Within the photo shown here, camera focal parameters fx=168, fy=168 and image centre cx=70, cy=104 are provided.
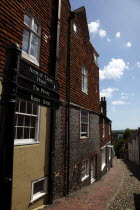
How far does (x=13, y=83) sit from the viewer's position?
1792 mm

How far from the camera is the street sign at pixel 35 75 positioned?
200 cm

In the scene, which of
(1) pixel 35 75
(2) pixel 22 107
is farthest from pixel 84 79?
(1) pixel 35 75

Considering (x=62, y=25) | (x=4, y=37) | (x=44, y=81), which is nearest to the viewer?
(x=44, y=81)

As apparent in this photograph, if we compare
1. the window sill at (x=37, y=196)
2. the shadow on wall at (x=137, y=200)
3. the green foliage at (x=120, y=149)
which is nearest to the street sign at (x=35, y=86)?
the window sill at (x=37, y=196)

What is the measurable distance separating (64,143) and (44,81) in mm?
6734

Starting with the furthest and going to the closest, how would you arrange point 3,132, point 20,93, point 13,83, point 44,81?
point 44,81
point 20,93
point 13,83
point 3,132

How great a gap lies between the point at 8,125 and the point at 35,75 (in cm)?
80

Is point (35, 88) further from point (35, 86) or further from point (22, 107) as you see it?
point (22, 107)

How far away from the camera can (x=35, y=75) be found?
2193 mm

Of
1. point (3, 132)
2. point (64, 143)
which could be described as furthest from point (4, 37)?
point (64, 143)

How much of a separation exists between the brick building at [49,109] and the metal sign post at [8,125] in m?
0.19

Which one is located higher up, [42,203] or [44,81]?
[44,81]

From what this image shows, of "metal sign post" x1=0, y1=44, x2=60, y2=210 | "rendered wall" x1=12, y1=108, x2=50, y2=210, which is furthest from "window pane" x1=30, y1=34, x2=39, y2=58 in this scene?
"metal sign post" x1=0, y1=44, x2=60, y2=210

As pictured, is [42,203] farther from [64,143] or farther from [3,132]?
[3,132]
